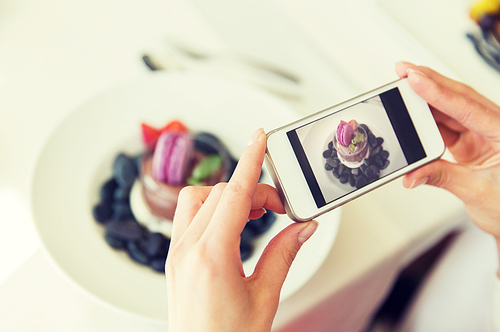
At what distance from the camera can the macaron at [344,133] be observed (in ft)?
1.25

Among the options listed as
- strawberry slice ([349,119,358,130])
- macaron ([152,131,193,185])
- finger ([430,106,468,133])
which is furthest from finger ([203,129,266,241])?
finger ([430,106,468,133])

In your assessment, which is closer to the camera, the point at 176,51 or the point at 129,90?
the point at 129,90

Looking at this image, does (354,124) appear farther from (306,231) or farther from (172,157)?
(172,157)

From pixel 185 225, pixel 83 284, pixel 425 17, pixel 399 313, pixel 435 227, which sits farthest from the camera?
pixel 399 313

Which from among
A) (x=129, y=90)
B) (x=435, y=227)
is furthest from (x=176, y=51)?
(x=435, y=227)

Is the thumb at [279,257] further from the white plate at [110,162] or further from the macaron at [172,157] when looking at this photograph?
the macaron at [172,157]

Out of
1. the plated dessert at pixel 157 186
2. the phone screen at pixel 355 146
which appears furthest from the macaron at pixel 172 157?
the phone screen at pixel 355 146

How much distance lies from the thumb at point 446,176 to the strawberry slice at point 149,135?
0.38 metres

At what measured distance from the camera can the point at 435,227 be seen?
0.56m

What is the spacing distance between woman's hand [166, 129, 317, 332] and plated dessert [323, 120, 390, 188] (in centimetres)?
9

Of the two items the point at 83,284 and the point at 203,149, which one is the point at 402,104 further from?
the point at 83,284

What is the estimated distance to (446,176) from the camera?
438 mm

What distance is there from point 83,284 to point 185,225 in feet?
0.64

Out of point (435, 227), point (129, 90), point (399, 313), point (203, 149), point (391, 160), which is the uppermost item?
point (129, 90)
